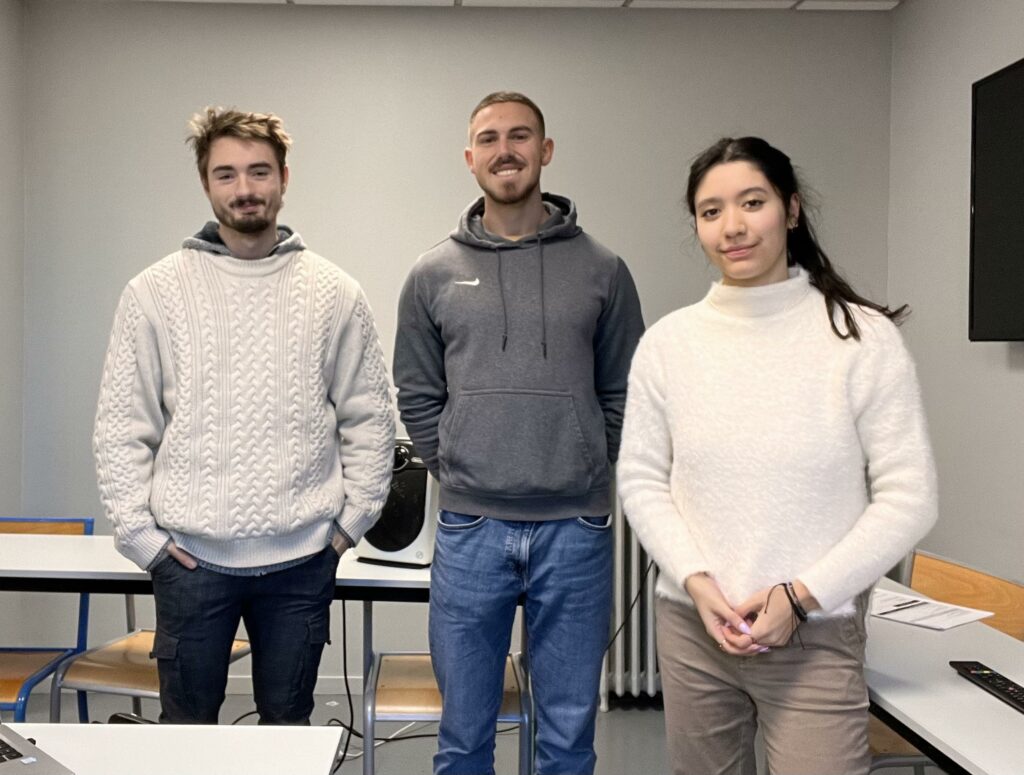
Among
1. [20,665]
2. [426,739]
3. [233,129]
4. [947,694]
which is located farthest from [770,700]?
[426,739]

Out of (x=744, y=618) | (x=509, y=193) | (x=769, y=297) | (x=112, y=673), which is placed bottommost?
(x=112, y=673)

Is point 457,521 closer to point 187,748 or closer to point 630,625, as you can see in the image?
point 187,748

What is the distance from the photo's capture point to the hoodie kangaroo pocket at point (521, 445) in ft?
6.49

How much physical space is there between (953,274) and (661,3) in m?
1.44

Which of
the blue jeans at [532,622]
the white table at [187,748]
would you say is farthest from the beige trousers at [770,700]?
the white table at [187,748]

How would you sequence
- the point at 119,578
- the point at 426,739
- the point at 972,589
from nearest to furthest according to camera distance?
the point at 972,589 < the point at 119,578 < the point at 426,739

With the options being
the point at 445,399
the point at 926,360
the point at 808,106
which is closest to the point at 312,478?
the point at 445,399

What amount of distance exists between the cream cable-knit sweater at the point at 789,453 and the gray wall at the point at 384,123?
7.64 ft

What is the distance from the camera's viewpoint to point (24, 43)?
3811 millimetres

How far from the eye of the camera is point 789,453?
1494 millimetres

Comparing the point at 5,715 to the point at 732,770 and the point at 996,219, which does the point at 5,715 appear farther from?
the point at 996,219

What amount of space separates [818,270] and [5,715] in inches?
100

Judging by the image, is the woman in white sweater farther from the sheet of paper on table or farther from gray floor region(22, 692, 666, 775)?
gray floor region(22, 692, 666, 775)

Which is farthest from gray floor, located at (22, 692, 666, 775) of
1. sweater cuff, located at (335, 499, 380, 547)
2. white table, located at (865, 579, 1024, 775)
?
white table, located at (865, 579, 1024, 775)
